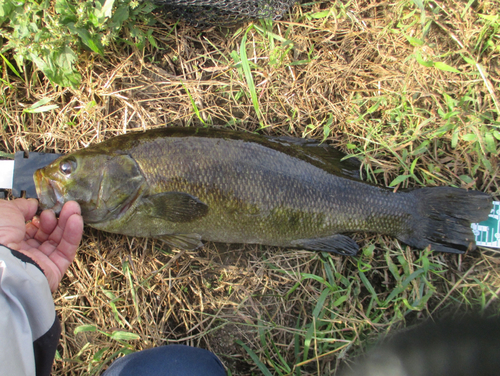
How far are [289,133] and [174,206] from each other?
1.40 m

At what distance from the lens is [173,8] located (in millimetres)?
3037

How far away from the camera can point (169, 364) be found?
2578mm

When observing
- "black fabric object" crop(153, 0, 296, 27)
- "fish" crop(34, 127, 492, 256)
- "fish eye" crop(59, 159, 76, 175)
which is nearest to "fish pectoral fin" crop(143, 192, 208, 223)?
"fish" crop(34, 127, 492, 256)

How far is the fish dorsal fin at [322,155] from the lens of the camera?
2.96 m

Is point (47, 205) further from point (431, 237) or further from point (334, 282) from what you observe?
point (431, 237)

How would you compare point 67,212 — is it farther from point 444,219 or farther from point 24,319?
point 444,219

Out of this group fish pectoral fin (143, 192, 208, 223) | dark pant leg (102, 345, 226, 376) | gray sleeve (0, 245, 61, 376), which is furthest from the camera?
fish pectoral fin (143, 192, 208, 223)

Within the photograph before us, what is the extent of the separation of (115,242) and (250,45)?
96.6 inches

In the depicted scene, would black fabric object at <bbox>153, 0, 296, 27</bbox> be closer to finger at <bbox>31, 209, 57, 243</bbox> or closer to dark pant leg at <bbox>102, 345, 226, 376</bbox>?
finger at <bbox>31, 209, 57, 243</bbox>

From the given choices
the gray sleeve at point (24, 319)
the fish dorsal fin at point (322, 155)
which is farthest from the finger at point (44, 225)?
the fish dorsal fin at point (322, 155)

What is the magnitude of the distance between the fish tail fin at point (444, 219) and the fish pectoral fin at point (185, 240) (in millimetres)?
1954

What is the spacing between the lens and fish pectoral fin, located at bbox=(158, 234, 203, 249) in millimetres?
2865

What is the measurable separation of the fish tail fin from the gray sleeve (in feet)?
9.83

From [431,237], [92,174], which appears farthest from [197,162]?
[431,237]
